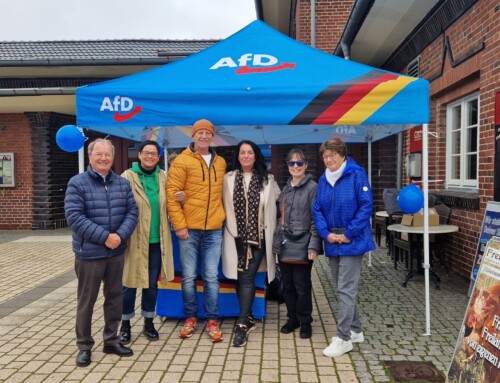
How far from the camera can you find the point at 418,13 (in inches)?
260

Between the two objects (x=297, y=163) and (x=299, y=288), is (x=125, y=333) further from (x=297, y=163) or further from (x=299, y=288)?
(x=297, y=163)

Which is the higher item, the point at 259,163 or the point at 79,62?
the point at 79,62

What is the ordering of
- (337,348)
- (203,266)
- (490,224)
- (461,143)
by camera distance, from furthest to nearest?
(461,143) → (490,224) → (203,266) → (337,348)

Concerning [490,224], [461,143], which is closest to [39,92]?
[461,143]

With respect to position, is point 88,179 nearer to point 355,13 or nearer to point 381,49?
point 355,13

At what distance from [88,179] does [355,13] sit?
5.19 meters

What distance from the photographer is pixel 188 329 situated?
4102mm

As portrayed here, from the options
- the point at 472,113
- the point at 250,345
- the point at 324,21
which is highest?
the point at 324,21

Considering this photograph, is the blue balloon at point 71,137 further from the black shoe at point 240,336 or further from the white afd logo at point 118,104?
the black shoe at point 240,336

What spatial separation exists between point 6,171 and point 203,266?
941cm

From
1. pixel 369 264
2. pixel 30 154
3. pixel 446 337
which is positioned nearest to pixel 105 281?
pixel 446 337

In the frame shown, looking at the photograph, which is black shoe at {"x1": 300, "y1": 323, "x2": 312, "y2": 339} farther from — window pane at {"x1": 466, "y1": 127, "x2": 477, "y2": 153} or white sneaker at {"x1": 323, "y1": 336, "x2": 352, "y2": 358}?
window pane at {"x1": 466, "y1": 127, "x2": 477, "y2": 153}

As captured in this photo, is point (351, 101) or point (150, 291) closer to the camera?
point (351, 101)

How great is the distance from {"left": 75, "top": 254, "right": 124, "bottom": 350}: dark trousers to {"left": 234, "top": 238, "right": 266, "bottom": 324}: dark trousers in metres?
1.06
